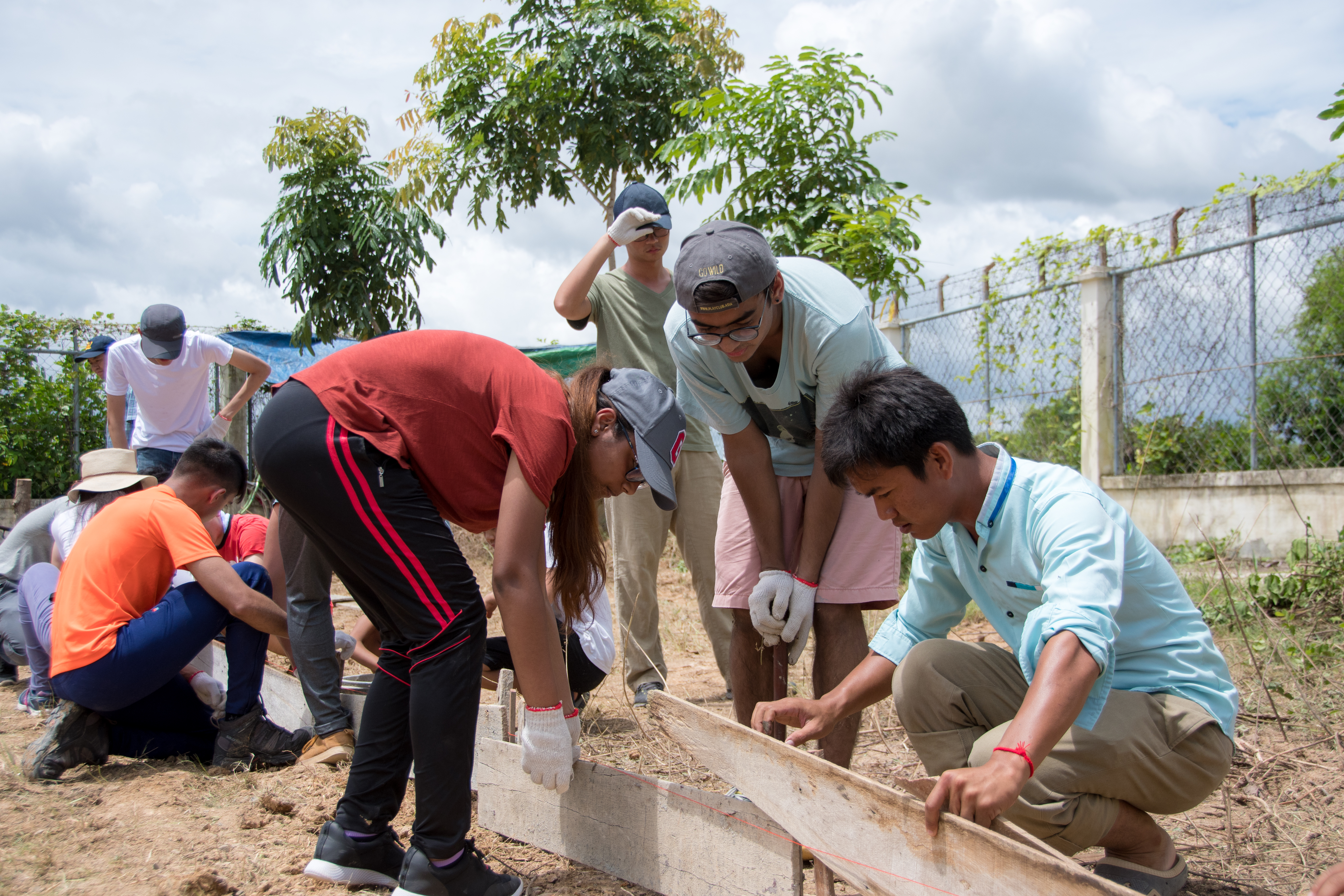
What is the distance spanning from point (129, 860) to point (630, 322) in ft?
8.01

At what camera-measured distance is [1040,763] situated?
1508 millimetres

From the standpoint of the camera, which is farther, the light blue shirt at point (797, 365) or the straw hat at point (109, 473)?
the straw hat at point (109, 473)

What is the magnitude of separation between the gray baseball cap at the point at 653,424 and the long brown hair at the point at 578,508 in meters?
0.05

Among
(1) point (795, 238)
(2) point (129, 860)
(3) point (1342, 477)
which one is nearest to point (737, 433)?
(2) point (129, 860)

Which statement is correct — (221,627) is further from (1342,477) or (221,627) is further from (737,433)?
(1342,477)

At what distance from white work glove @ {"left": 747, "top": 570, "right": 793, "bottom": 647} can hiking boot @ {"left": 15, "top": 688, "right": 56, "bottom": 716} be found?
9.75ft

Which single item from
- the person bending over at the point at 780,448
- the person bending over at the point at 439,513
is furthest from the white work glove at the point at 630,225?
the person bending over at the point at 439,513

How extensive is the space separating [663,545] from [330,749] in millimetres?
1416

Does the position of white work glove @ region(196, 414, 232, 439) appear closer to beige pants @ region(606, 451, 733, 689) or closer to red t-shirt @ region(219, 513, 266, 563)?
red t-shirt @ region(219, 513, 266, 563)

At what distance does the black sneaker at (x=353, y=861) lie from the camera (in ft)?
6.64

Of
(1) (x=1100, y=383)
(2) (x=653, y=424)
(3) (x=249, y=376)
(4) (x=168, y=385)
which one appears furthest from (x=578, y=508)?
(1) (x=1100, y=383)

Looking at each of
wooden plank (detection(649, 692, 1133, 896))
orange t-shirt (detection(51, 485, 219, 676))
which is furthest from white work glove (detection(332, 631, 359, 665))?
wooden plank (detection(649, 692, 1133, 896))

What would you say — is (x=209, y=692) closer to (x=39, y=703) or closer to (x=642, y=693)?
(x=39, y=703)

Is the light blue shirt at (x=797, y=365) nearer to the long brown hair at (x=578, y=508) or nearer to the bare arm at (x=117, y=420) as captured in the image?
the long brown hair at (x=578, y=508)
